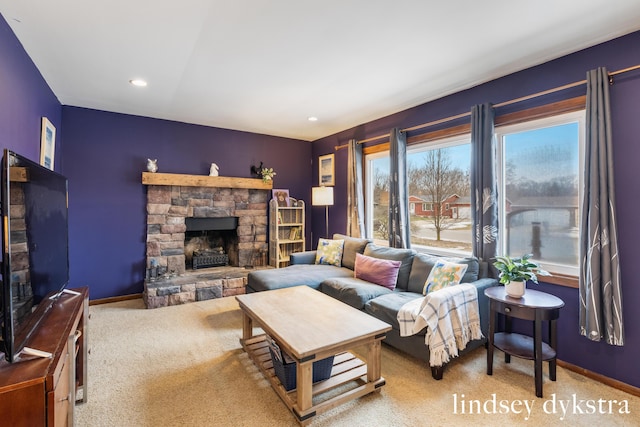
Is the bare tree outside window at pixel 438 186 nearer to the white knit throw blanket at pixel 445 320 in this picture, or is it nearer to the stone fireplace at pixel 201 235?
the white knit throw blanket at pixel 445 320

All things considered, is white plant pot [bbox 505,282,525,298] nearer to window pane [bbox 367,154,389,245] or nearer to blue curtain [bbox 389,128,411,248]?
blue curtain [bbox 389,128,411,248]

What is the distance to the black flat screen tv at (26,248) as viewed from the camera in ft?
3.78

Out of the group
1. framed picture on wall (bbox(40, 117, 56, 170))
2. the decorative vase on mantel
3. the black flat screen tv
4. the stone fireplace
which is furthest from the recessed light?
the decorative vase on mantel

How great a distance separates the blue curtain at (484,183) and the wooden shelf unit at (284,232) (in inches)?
117

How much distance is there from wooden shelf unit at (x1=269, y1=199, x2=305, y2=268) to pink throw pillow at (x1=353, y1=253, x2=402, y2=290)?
6.09ft

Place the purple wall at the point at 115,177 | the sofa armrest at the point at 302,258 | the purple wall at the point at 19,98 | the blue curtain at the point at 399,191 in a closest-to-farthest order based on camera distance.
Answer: the purple wall at the point at 19,98 → the blue curtain at the point at 399,191 → the purple wall at the point at 115,177 → the sofa armrest at the point at 302,258

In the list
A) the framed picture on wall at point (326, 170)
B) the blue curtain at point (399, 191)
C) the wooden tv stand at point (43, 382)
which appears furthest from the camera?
the framed picture on wall at point (326, 170)

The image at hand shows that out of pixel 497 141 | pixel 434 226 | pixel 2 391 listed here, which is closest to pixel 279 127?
pixel 434 226

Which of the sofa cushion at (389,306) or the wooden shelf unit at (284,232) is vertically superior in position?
the wooden shelf unit at (284,232)

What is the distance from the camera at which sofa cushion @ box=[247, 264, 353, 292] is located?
3.39 metres

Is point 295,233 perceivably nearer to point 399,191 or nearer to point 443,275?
point 399,191

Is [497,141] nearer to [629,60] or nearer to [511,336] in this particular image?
[629,60]

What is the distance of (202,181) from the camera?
4.50 metres

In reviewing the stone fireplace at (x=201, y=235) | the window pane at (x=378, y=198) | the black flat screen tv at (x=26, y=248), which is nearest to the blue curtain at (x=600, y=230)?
the window pane at (x=378, y=198)
